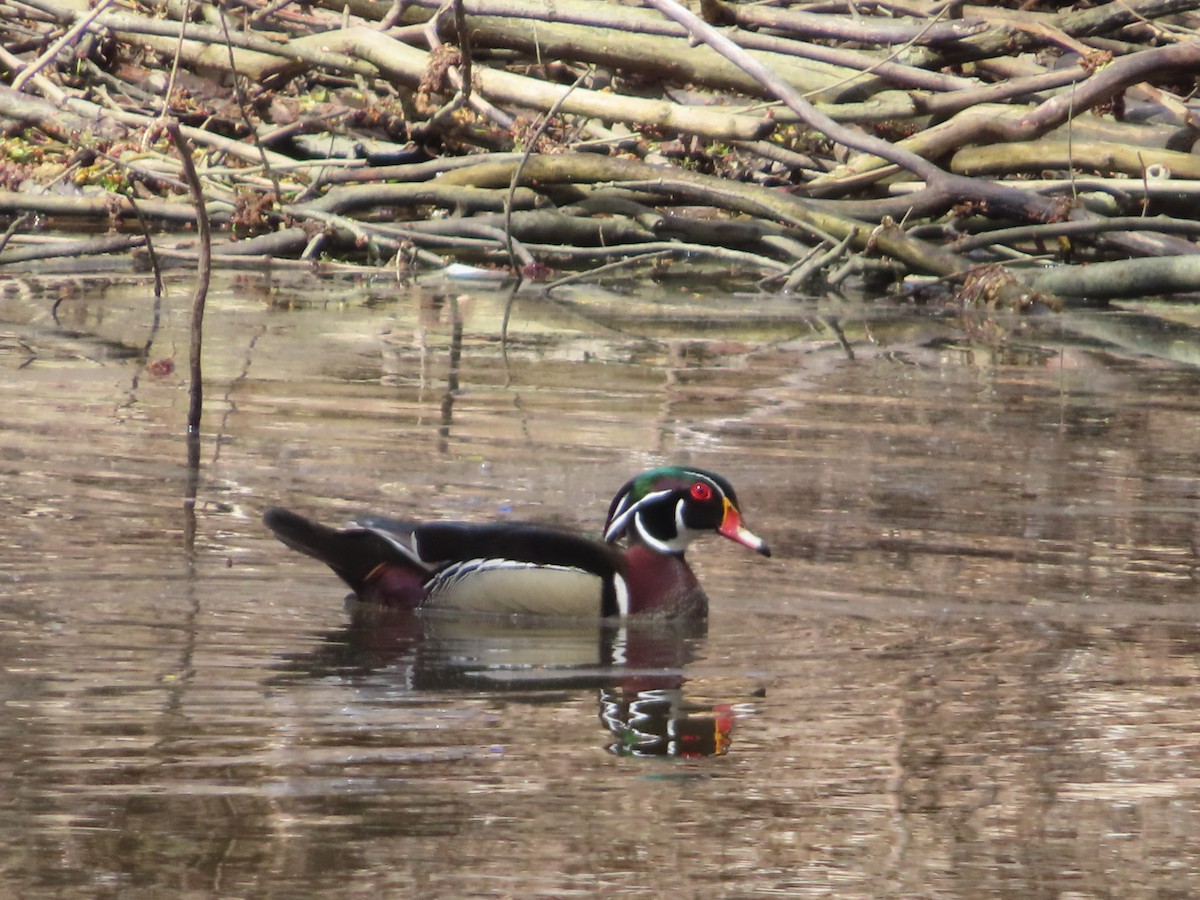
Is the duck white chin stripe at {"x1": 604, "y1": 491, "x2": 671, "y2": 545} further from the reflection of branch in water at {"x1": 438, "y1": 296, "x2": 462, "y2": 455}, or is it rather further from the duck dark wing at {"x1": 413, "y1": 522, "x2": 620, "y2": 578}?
the reflection of branch in water at {"x1": 438, "y1": 296, "x2": 462, "y2": 455}

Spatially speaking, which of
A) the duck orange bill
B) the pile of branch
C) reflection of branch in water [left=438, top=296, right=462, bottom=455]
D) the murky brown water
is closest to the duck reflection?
the murky brown water

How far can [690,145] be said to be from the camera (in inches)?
682

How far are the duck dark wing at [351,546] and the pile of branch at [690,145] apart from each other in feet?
26.2

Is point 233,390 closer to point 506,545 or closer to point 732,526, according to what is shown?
point 732,526

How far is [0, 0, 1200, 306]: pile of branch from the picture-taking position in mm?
15531

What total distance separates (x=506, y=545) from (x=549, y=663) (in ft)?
2.03

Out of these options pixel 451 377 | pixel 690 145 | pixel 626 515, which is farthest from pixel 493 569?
pixel 690 145

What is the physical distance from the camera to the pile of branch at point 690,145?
51.0 feet

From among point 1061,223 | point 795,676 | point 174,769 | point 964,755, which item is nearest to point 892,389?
point 1061,223

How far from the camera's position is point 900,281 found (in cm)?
1650

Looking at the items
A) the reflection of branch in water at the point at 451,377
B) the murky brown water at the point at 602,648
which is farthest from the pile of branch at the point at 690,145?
the murky brown water at the point at 602,648

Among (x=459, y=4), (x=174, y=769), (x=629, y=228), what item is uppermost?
(x=459, y=4)

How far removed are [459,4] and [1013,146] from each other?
12.6 ft

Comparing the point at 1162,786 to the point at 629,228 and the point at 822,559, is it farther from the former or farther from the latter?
the point at 629,228
